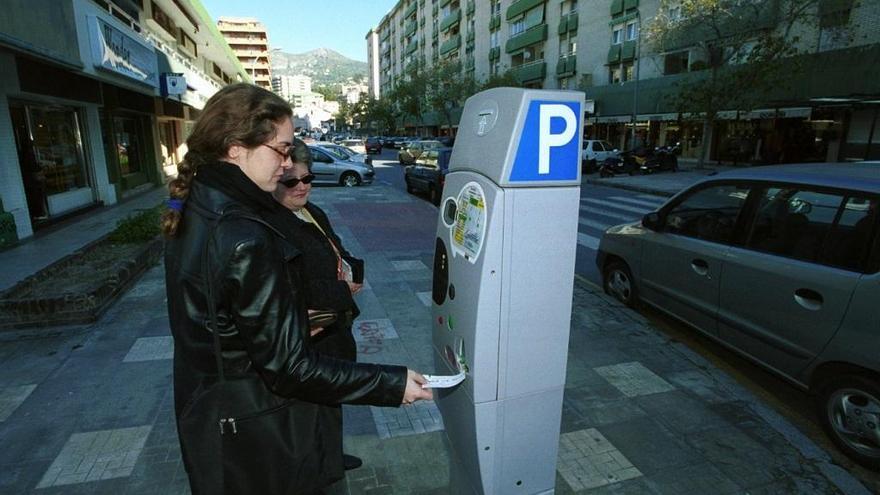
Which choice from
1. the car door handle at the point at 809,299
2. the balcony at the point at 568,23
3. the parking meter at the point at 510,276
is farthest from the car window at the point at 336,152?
the balcony at the point at 568,23

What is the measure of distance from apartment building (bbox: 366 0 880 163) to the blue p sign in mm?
20901

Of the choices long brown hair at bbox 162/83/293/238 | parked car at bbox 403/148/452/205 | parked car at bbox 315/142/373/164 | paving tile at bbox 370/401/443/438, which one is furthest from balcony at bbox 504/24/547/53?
long brown hair at bbox 162/83/293/238

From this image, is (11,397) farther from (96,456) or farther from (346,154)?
(346,154)

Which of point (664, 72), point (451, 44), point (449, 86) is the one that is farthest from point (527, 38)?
point (451, 44)

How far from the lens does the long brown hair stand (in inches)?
56.4

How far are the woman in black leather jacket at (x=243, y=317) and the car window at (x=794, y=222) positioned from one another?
3081 millimetres

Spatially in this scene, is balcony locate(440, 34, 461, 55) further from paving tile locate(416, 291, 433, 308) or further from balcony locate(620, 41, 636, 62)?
paving tile locate(416, 291, 433, 308)

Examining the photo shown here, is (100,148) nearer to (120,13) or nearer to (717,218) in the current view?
(120,13)

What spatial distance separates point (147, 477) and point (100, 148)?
41.1 ft

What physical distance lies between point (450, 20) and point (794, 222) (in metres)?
56.6

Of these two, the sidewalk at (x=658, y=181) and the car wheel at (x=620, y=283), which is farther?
the sidewalk at (x=658, y=181)

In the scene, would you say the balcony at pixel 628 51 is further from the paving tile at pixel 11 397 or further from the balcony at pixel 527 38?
the paving tile at pixel 11 397

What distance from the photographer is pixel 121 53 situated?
1081 cm

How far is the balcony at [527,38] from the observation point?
36.8 m
